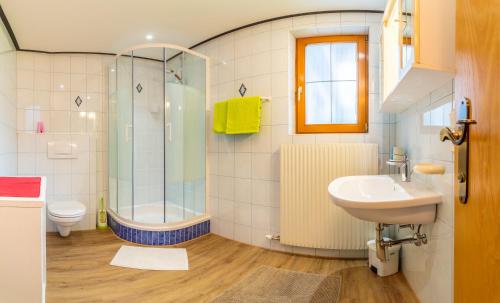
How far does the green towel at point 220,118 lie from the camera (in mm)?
2527

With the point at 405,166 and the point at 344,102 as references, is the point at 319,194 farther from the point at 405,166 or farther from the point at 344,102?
the point at 344,102

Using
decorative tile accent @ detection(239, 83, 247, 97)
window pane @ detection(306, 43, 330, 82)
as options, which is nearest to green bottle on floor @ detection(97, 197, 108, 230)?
decorative tile accent @ detection(239, 83, 247, 97)

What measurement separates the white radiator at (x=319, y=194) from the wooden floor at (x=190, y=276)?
19cm

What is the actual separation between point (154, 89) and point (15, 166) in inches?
64.4

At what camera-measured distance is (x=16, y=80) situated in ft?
9.50

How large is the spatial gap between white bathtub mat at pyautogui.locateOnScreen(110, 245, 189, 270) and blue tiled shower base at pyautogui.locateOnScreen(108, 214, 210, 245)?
0.33 ft

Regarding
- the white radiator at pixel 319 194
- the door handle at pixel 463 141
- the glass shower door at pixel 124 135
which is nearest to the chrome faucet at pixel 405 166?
the white radiator at pixel 319 194

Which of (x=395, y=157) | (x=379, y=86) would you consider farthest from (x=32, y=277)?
(x=379, y=86)

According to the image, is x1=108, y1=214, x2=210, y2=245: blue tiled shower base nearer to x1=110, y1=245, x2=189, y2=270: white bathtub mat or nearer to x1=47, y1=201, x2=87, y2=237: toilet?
x1=110, y1=245, x2=189, y2=270: white bathtub mat

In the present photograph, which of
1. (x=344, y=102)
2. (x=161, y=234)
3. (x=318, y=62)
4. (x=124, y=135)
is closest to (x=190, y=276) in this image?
(x=161, y=234)

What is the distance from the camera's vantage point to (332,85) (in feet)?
7.63

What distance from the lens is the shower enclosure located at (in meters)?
2.62

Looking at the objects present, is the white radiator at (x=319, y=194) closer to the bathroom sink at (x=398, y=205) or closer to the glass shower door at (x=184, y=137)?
the bathroom sink at (x=398, y=205)

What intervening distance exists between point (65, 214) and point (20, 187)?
50.5 inches
